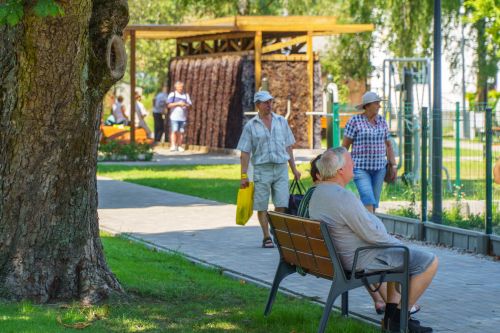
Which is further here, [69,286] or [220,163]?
[220,163]

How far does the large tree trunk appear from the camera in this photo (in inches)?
357

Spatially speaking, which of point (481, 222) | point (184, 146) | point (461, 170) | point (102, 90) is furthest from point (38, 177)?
point (184, 146)

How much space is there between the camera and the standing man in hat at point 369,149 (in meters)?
12.4

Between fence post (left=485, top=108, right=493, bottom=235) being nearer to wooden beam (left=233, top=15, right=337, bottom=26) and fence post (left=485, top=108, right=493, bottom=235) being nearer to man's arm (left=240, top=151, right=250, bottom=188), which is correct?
man's arm (left=240, top=151, right=250, bottom=188)

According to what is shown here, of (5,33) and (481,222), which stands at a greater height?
(5,33)

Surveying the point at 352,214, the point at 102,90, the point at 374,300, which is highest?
the point at 102,90

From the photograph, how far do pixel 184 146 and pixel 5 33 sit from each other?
1094 inches

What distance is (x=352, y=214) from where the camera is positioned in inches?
318

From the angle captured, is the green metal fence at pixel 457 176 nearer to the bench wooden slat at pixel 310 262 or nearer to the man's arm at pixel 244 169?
the man's arm at pixel 244 169

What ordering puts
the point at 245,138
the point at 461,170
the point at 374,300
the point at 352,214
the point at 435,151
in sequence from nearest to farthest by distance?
1. the point at 352,214
2. the point at 374,300
3. the point at 245,138
4. the point at 435,151
5. the point at 461,170

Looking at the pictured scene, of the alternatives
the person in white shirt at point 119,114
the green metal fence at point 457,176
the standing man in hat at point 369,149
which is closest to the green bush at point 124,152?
the person in white shirt at point 119,114

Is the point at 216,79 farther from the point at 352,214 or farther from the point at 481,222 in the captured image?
the point at 352,214

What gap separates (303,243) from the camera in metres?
8.29

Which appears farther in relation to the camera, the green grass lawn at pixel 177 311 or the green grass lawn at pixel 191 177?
the green grass lawn at pixel 191 177
